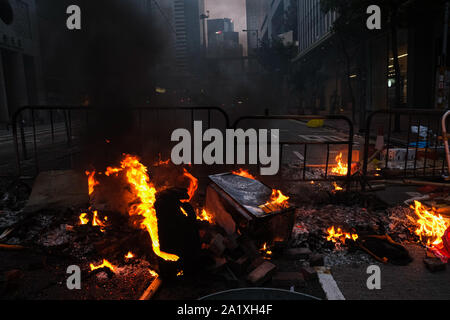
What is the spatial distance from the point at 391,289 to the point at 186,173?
2.69 metres

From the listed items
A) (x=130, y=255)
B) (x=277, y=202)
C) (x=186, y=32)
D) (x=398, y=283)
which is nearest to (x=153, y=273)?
(x=130, y=255)

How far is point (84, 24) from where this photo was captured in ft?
26.1

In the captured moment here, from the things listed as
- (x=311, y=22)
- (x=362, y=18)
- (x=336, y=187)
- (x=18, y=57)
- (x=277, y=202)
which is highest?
(x=311, y=22)

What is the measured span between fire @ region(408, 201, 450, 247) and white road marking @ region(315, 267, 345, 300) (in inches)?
51.5

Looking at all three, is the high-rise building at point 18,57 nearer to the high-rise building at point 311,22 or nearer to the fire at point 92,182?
the fire at point 92,182

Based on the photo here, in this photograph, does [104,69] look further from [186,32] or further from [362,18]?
[186,32]

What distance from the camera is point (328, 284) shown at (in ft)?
8.82

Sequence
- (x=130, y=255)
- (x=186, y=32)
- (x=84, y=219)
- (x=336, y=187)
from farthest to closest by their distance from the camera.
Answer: (x=186, y=32), (x=336, y=187), (x=84, y=219), (x=130, y=255)

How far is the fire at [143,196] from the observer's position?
9.91 feet

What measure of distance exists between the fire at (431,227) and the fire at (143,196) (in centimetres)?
267

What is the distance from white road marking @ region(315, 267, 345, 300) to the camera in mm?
2527

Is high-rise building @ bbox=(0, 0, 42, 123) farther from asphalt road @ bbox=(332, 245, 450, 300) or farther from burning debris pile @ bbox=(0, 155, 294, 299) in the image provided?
asphalt road @ bbox=(332, 245, 450, 300)

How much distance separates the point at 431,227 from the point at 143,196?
10.7ft

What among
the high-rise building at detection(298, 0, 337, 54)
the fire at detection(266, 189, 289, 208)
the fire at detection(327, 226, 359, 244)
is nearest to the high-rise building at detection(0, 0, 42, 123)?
the high-rise building at detection(298, 0, 337, 54)
